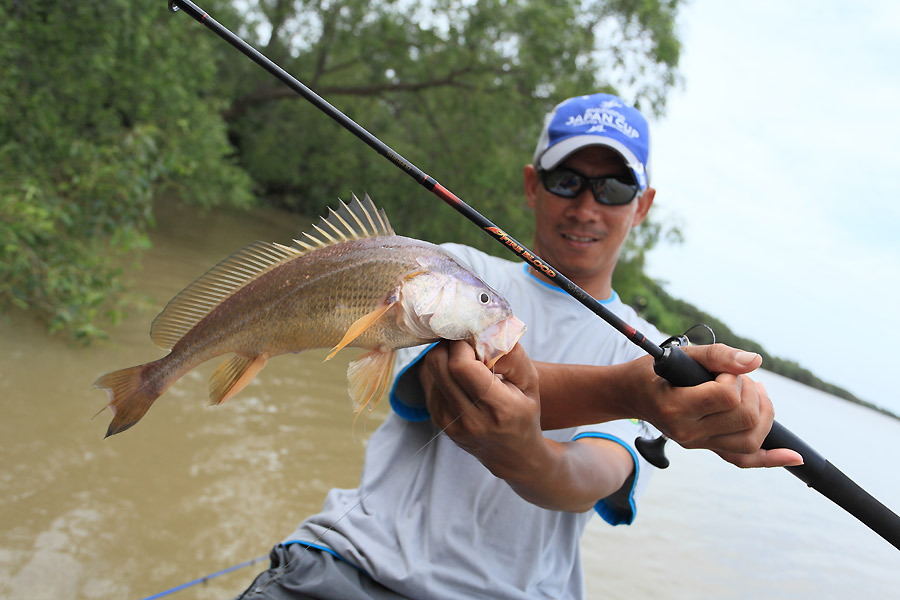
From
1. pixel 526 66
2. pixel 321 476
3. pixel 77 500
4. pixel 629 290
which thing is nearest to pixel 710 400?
pixel 77 500

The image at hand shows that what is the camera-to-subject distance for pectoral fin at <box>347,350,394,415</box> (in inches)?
56.9

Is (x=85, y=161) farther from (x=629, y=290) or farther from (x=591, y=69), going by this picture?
(x=629, y=290)

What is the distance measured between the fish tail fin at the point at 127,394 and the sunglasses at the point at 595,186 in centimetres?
172

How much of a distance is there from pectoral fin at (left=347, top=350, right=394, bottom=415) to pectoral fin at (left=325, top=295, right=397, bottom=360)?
7 cm

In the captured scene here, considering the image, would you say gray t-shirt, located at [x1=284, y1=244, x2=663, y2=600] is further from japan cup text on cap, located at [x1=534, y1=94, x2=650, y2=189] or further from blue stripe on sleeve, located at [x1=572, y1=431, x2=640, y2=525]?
japan cup text on cap, located at [x1=534, y1=94, x2=650, y2=189]

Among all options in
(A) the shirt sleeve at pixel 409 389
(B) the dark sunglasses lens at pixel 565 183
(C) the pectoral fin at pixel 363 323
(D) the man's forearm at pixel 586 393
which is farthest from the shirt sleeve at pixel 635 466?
(C) the pectoral fin at pixel 363 323

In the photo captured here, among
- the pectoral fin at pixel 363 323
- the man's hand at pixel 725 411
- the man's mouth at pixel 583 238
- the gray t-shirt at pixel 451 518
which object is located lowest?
the gray t-shirt at pixel 451 518

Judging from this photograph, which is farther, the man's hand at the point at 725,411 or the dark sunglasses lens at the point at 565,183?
the dark sunglasses lens at the point at 565,183

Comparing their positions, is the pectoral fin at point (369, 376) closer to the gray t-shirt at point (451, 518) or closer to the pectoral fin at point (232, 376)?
the pectoral fin at point (232, 376)

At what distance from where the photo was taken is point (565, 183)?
2.58m

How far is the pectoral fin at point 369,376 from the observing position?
56.9 inches

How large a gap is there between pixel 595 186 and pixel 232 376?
1612 mm

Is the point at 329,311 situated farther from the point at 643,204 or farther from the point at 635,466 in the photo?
the point at 643,204

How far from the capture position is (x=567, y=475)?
1.83m
